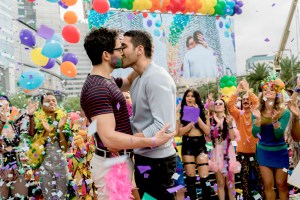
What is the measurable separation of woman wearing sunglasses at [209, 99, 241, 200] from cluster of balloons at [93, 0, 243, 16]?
792 cm

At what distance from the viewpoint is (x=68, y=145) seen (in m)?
4.49

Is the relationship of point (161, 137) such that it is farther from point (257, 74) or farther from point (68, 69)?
point (257, 74)

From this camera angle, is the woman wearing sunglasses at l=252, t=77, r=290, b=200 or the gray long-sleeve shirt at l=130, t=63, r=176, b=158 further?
the woman wearing sunglasses at l=252, t=77, r=290, b=200

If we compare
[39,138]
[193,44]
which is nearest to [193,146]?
[39,138]

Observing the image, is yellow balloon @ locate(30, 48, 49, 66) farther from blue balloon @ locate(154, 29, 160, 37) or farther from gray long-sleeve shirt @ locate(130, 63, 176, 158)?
blue balloon @ locate(154, 29, 160, 37)

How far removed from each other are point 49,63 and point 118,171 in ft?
12.2

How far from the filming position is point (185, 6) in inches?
505

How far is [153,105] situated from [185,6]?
1129 cm

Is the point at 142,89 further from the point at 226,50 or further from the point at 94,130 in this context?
the point at 226,50

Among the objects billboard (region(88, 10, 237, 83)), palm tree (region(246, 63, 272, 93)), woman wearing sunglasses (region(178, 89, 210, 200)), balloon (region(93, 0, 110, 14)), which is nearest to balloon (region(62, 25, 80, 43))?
balloon (region(93, 0, 110, 14))

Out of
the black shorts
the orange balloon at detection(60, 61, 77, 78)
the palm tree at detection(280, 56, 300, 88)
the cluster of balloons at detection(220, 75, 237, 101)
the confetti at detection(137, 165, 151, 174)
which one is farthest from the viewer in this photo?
the palm tree at detection(280, 56, 300, 88)

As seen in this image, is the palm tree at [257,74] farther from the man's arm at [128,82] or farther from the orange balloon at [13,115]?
the man's arm at [128,82]

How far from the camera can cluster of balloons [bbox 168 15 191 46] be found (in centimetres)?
1852

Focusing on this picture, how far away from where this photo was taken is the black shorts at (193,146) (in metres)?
4.46
